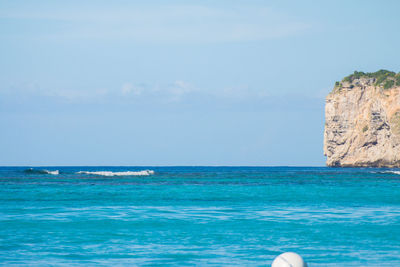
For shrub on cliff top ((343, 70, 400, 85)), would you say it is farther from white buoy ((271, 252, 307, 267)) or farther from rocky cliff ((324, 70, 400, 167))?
white buoy ((271, 252, 307, 267))

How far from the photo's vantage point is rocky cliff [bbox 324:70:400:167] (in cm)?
11256

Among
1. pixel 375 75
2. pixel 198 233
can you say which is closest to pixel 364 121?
pixel 375 75

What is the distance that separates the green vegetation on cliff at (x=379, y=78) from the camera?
380 ft

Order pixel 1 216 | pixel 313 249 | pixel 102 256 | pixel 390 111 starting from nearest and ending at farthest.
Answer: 1. pixel 102 256
2. pixel 313 249
3. pixel 1 216
4. pixel 390 111

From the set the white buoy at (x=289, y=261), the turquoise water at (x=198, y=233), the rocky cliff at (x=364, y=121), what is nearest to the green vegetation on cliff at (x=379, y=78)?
the rocky cliff at (x=364, y=121)

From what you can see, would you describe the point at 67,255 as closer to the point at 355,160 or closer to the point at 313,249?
the point at 313,249

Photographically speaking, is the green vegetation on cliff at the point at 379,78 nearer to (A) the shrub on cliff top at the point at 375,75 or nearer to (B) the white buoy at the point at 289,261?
(A) the shrub on cliff top at the point at 375,75

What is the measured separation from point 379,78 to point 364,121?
9.44 meters

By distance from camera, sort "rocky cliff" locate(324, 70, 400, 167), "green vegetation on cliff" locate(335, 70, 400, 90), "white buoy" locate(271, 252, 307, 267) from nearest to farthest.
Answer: "white buoy" locate(271, 252, 307, 267) → "rocky cliff" locate(324, 70, 400, 167) → "green vegetation on cliff" locate(335, 70, 400, 90)

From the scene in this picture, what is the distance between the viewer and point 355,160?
412ft

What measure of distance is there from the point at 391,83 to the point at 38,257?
10746 cm

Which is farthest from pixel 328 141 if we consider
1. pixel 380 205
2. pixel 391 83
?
pixel 380 205

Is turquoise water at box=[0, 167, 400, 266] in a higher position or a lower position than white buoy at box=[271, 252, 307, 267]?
lower

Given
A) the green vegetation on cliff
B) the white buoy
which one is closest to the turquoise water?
the white buoy
